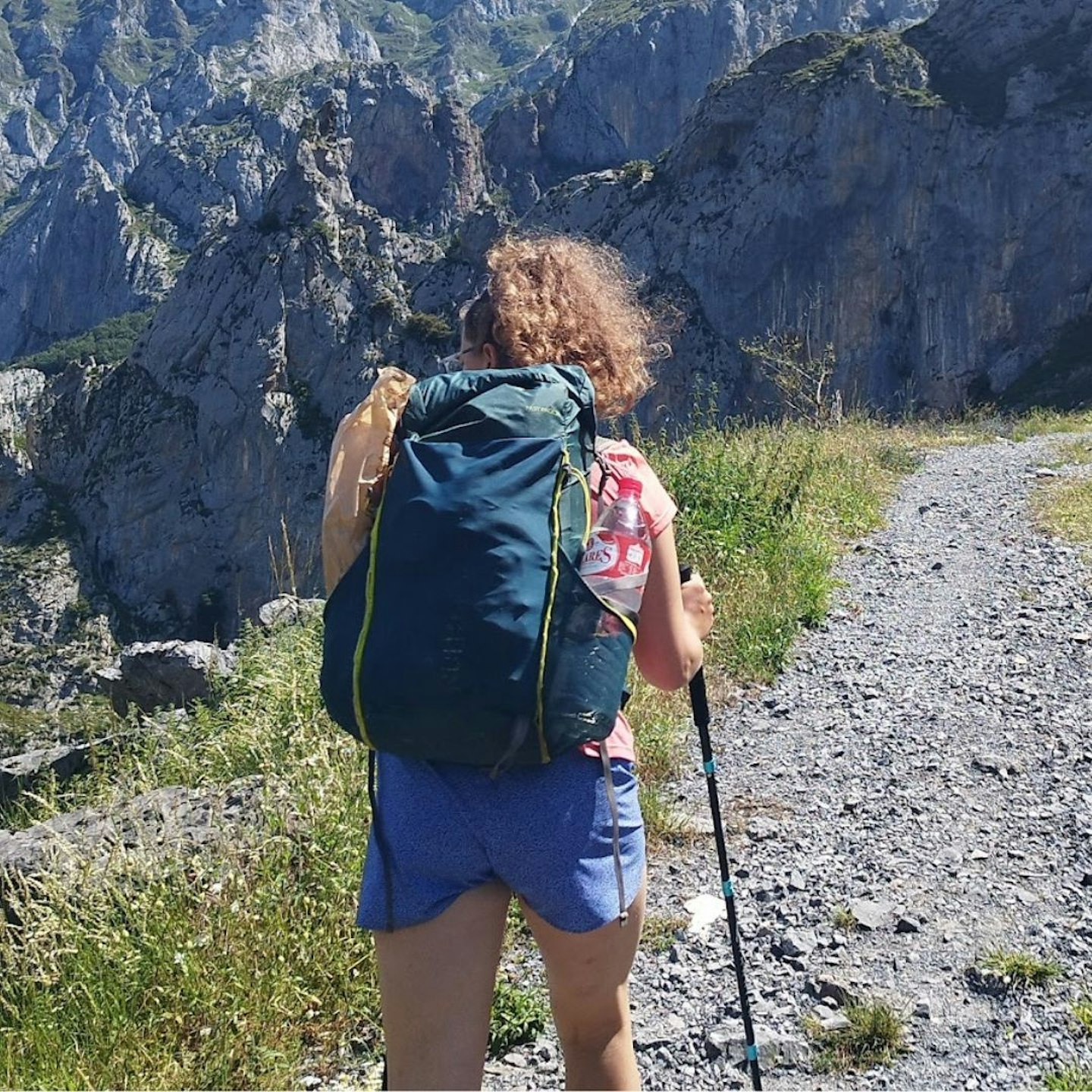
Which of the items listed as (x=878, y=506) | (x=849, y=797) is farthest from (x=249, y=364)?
(x=849, y=797)

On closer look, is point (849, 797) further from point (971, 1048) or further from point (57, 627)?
point (57, 627)

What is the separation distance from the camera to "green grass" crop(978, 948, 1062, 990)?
2.95 m

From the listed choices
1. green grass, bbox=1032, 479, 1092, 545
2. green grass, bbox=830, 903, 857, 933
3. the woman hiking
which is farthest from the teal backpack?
green grass, bbox=1032, 479, 1092, 545

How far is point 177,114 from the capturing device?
170625 mm

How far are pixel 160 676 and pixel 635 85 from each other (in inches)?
4609

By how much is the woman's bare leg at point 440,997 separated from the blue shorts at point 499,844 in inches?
1.3

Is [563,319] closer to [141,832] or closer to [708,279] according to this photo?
[141,832]

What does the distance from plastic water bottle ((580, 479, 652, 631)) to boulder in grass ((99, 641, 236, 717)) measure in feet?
23.3

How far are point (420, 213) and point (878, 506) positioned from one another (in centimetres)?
9559

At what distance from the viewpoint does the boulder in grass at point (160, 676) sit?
28.3 feet

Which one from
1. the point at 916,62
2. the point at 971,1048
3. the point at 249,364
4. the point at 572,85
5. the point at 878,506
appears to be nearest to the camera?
the point at 971,1048

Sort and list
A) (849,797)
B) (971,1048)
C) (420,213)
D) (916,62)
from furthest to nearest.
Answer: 1. (420,213)
2. (916,62)
3. (849,797)
4. (971,1048)

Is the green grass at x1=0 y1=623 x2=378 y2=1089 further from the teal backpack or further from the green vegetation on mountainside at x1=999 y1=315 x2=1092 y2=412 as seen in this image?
the green vegetation on mountainside at x1=999 y1=315 x2=1092 y2=412

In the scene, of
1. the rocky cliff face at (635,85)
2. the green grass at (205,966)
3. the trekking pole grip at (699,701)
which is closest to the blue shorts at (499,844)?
the trekking pole grip at (699,701)
